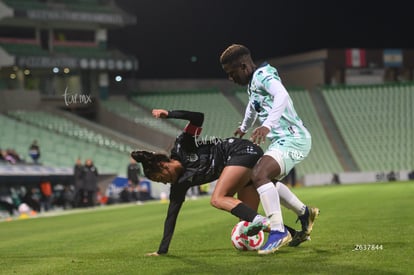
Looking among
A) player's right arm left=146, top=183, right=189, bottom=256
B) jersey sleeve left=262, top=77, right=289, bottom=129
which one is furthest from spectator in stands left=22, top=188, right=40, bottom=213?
jersey sleeve left=262, top=77, right=289, bottom=129

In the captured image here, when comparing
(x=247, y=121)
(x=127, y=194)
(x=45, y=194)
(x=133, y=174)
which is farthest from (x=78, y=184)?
(x=247, y=121)

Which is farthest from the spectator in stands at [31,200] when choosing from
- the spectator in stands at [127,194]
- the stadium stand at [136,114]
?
the stadium stand at [136,114]

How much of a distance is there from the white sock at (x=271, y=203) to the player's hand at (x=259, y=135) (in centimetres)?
62

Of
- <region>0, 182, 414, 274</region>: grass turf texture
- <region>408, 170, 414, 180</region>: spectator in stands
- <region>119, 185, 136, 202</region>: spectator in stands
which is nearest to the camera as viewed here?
<region>0, 182, 414, 274</region>: grass turf texture

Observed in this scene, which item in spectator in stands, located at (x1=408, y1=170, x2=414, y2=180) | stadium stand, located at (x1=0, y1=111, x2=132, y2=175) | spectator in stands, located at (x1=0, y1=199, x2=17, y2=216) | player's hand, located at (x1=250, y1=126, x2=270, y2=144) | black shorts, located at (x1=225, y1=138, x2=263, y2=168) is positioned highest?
player's hand, located at (x1=250, y1=126, x2=270, y2=144)

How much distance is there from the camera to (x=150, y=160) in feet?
28.7

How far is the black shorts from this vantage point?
29.0 feet

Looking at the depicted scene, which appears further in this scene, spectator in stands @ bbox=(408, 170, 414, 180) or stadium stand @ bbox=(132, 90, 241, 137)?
stadium stand @ bbox=(132, 90, 241, 137)

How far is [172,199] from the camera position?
30.6 ft

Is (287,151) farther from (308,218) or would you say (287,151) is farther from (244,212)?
(308,218)

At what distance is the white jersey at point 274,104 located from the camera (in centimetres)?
870

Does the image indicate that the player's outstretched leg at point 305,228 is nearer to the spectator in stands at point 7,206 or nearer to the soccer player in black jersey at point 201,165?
the soccer player in black jersey at point 201,165

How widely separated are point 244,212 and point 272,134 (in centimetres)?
111

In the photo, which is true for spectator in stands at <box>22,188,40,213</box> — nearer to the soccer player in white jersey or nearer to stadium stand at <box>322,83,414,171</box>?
the soccer player in white jersey
